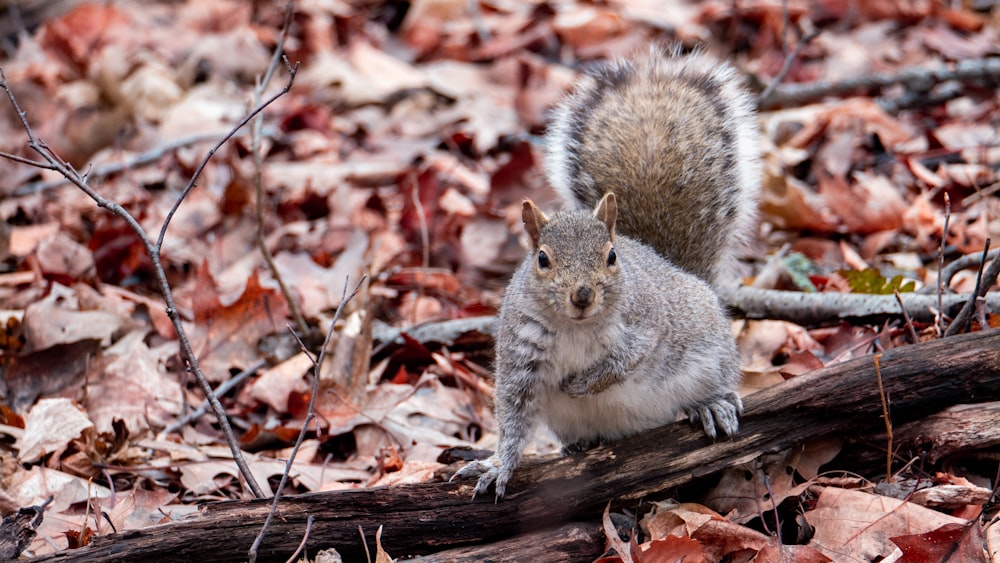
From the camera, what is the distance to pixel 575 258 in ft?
9.65

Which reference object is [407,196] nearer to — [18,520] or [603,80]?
[603,80]

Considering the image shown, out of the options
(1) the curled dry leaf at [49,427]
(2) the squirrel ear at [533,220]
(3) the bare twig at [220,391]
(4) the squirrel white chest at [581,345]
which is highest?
(2) the squirrel ear at [533,220]

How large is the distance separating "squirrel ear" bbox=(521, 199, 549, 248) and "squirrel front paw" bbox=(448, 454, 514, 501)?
0.69m

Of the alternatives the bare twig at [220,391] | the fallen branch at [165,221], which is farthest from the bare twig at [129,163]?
the fallen branch at [165,221]

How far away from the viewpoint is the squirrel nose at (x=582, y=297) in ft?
9.26

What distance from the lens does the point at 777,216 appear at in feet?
16.5

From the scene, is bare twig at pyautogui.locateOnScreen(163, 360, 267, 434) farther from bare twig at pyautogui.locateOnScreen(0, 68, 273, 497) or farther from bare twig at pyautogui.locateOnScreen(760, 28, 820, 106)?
bare twig at pyautogui.locateOnScreen(760, 28, 820, 106)

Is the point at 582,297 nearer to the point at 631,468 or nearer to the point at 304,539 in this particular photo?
the point at 631,468

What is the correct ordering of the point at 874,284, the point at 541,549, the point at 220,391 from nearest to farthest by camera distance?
the point at 541,549, the point at 874,284, the point at 220,391

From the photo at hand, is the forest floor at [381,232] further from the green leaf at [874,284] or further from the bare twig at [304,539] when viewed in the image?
the bare twig at [304,539]

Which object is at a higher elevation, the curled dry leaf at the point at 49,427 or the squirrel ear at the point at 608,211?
the squirrel ear at the point at 608,211

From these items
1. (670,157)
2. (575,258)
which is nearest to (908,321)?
(670,157)

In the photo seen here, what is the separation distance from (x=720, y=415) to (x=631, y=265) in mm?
545

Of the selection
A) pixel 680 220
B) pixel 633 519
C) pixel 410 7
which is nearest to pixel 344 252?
pixel 680 220
